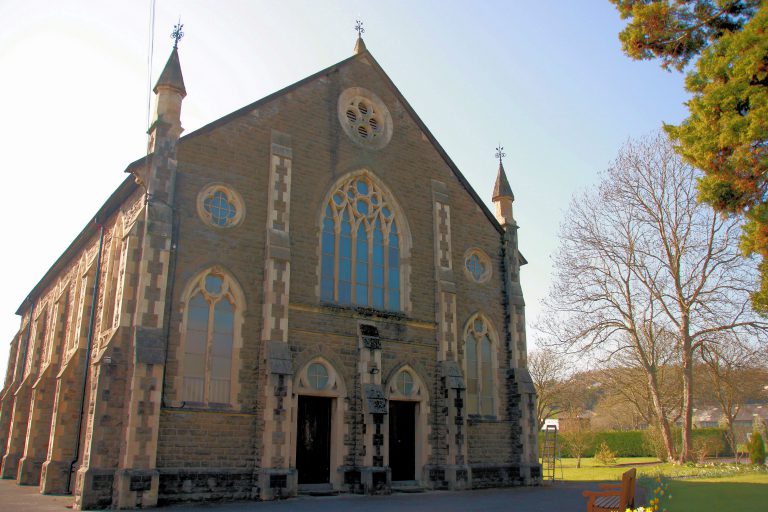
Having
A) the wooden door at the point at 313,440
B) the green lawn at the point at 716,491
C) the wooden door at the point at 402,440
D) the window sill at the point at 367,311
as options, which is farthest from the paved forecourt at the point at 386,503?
the window sill at the point at 367,311

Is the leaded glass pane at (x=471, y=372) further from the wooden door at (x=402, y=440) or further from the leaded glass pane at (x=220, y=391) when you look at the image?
the leaded glass pane at (x=220, y=391)

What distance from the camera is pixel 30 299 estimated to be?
33.0m

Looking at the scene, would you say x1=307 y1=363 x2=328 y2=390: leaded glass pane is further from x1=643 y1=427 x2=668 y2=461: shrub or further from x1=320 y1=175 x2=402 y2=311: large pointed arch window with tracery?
x1=643 y1=427 x2=668 y2=461: shrub

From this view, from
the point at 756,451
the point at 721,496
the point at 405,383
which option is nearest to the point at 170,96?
the point at 405,383

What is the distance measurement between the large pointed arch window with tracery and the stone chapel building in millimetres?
57

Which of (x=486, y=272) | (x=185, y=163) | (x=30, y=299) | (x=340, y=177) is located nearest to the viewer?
(x=185, y=163)

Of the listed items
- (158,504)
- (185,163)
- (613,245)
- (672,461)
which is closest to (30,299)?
(185,163)

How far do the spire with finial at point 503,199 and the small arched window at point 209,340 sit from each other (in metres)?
11.6

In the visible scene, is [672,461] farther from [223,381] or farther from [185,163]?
[185,163]

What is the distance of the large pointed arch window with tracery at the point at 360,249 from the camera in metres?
19.5

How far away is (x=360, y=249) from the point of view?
20359 mm

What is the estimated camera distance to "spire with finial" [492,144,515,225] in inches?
970

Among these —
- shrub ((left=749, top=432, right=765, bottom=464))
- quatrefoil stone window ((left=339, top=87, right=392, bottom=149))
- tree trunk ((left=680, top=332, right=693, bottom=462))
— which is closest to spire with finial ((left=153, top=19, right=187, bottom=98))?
quatrefoil stone window ((left=339, top=87, right=392, bottom=149))

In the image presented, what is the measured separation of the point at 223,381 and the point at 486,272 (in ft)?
35.2
